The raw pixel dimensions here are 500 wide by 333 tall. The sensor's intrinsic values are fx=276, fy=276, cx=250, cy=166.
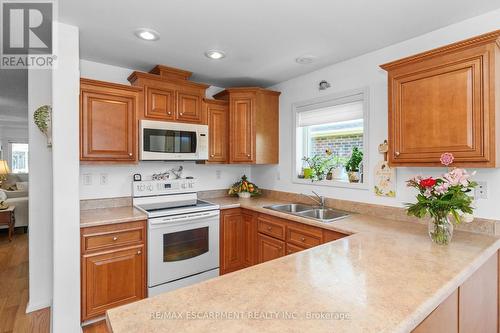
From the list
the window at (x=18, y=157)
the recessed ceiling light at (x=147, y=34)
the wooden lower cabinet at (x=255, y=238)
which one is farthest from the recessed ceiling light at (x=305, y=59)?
the window at (x=18, y=157)

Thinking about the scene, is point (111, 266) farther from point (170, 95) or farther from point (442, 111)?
point (442, 111)

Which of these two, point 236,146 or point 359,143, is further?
point 236,146

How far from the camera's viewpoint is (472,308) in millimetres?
1458

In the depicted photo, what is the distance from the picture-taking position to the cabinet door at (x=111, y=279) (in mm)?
2236

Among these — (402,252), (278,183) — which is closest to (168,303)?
(402,252)

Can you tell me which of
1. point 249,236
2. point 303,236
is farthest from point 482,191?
point 249,236

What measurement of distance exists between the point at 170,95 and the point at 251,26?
1247 millimetres

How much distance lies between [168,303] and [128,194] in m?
2.32

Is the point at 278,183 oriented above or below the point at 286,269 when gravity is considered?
above

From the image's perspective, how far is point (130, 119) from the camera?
2695 mm

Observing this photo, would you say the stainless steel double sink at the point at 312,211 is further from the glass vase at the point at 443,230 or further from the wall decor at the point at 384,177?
the glass vase at the point at 443,230

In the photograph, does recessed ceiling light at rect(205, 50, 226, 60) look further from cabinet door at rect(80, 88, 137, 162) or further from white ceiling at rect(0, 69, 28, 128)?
white ceiling at rect(0, 69, 28, 128)

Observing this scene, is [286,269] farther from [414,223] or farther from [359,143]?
[359,143]

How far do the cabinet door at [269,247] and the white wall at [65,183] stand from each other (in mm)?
1648
